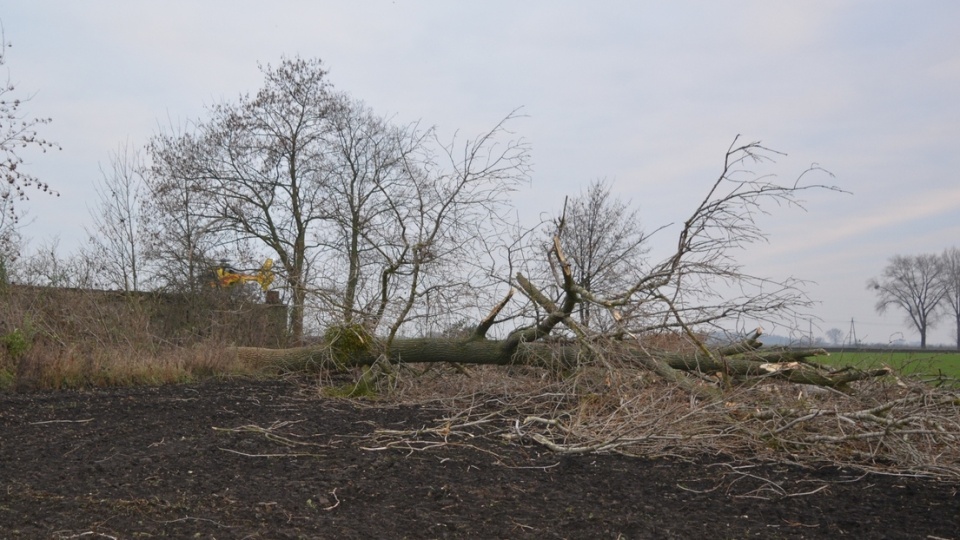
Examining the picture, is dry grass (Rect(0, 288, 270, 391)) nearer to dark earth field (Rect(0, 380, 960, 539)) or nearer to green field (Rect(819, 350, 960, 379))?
dark earth field (Rect(0, 380, 960, 539))

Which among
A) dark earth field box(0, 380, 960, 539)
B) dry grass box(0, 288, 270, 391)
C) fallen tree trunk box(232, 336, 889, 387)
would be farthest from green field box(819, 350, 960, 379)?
dry grass box(0, 288, 270, 391)

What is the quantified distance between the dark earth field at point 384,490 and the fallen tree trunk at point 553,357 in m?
1.91

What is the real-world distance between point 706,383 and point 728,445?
1.83 m

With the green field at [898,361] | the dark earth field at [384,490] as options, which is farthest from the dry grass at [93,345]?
the green field at [898,361]

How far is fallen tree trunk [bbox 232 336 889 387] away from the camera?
7.09 metres

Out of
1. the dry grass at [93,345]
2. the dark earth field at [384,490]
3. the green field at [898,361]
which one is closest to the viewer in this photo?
the dark earth field at [384,490]

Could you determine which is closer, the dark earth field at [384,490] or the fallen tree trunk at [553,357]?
the dark earth field at [384,490]

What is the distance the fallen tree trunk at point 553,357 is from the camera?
23.2 feet

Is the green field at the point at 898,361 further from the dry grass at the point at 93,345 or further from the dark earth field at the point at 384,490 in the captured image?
the dry grass at the point at 93,345

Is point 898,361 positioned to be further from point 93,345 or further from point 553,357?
point 93,345

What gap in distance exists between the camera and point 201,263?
15.3 metres

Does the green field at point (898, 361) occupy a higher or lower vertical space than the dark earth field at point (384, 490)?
higher

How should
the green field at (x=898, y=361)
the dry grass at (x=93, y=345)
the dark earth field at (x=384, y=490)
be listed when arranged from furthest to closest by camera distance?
the dry grass at (x=93, y=345), the green field at (x=898, y=361), the dark earth field at (x=384, y=490)

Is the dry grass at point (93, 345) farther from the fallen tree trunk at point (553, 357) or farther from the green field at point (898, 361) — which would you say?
the green field at point (898, 361)
